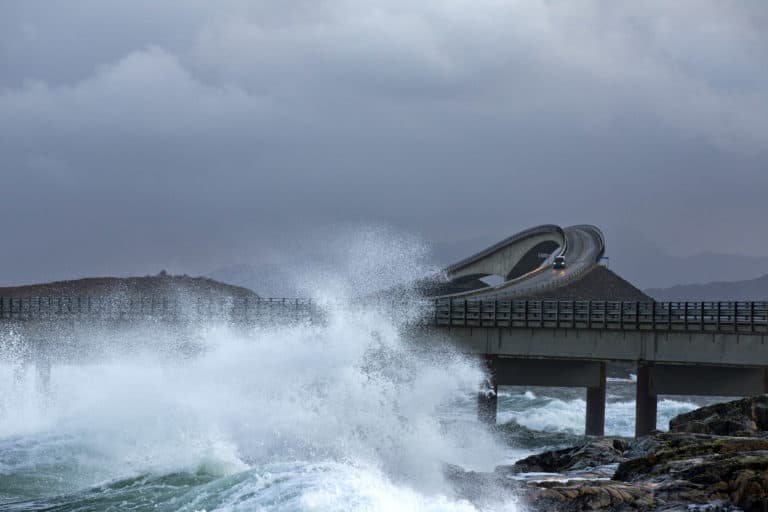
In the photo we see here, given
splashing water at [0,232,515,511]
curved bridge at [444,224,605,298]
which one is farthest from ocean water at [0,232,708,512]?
curved bridge at [444,224,605,298]

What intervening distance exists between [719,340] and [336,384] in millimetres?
19040

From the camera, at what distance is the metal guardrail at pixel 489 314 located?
154 ft

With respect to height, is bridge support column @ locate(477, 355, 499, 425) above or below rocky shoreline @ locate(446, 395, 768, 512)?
below

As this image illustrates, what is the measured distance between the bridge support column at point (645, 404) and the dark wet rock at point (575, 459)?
1925 cm

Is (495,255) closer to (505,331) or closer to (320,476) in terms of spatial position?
(505,331)

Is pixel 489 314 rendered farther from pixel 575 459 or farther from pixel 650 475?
pixel 650 475

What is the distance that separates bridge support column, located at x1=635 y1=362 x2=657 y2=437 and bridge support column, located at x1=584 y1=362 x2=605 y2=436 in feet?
13.4

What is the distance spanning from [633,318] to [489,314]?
953cm

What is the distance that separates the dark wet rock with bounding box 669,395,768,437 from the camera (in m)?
28.3

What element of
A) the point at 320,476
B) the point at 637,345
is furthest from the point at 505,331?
the point at 320,476

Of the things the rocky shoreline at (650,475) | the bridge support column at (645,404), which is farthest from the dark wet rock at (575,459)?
the bridge support column at (645,404)

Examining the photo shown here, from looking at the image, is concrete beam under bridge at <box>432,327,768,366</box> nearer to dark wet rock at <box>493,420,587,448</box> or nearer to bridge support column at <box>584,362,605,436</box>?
bridge support column at <box>584,362,605,436</box>

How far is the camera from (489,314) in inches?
2215

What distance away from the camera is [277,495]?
21578mm
